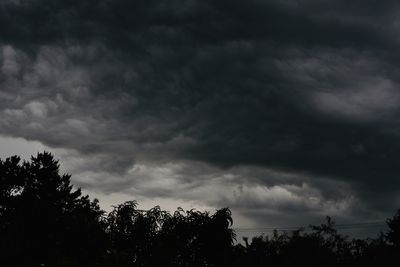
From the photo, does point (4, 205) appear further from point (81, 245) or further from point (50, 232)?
point (81, 245)

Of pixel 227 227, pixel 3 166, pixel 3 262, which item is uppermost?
pixel 3 166

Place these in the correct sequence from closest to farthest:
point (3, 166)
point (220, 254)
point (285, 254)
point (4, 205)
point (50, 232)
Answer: point (220, 254) < point (285, 254) < point (50, 232) < point (4, 205) < point (3, 166)

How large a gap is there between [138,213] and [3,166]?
46.2 meters

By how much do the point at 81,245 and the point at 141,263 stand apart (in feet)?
24.3

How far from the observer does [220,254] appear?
45094mm

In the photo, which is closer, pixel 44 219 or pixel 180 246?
pixel 180 246

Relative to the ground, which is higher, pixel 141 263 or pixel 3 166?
pixel 3 166

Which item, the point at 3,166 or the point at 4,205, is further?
the point at 3,166

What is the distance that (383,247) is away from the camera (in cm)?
4981

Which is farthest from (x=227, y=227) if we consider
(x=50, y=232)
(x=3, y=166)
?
(x=3, y=166)

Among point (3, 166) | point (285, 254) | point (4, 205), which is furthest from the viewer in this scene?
point (3, 166)

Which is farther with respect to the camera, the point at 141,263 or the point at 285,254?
the point at 285,254

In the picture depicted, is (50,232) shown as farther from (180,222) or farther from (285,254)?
(285,254)

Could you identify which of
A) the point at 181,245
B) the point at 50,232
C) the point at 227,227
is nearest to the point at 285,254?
the point at 227,227
